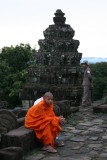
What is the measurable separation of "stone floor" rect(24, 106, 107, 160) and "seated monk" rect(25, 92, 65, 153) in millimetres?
222

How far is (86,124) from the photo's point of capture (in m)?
9.53

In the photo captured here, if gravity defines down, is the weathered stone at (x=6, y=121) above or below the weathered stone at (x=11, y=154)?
above

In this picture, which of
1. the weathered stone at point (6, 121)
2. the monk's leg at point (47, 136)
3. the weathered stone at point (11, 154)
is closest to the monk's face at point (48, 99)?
the monk's leg at point (47, 136)

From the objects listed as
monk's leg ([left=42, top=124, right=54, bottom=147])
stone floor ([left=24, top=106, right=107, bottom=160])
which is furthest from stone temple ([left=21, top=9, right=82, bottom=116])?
monk's leg ([left=42, top=124, right=54, bottom=147])

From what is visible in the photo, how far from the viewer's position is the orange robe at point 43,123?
21.5ft

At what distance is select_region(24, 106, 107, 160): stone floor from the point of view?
6.15 m

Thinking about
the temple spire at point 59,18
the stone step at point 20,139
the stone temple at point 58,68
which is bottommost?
the stone step at point 20,139

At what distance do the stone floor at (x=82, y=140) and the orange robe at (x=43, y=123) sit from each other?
295 mm

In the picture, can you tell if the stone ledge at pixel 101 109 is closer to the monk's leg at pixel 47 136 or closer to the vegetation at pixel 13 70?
the monk's leg at pixel 47 136

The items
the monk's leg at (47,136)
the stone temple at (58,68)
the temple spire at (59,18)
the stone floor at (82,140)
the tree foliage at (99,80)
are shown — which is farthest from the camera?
the tree foliage at (99,80)

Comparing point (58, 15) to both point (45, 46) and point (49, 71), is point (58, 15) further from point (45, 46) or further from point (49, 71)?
point (49, 71)

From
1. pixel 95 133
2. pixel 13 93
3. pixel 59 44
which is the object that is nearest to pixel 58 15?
pixel 59 44

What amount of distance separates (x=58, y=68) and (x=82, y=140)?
5981 millimetres

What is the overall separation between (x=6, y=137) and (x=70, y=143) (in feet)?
5.39
